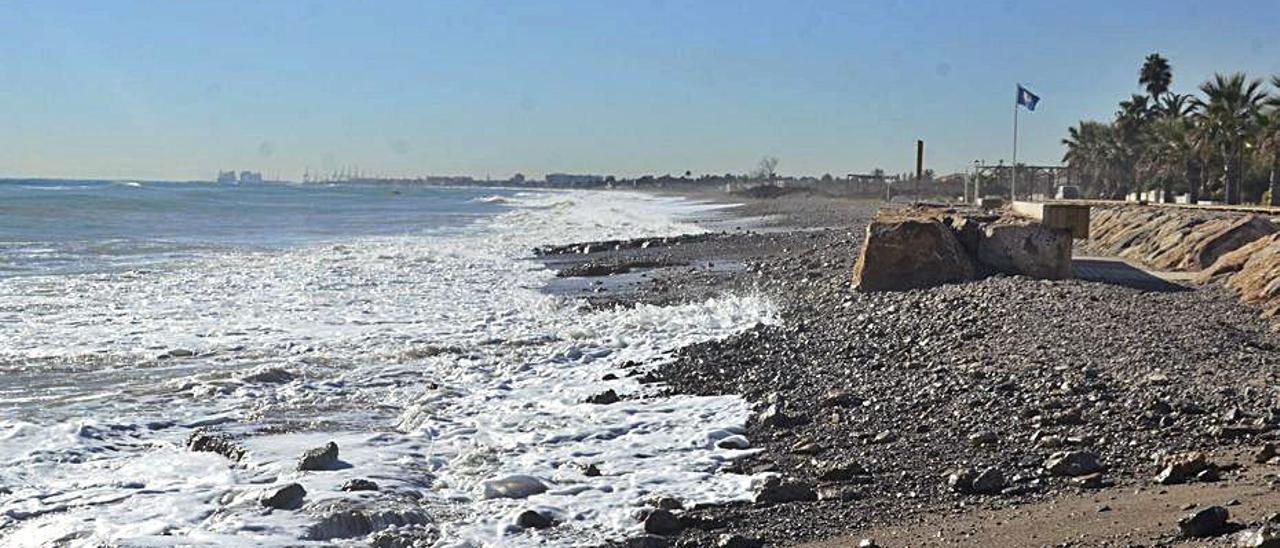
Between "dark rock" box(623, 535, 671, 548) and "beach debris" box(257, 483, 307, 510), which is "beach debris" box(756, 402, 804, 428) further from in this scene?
"beach debris" box(257, 483, 307, 510)

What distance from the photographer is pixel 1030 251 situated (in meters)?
16.0

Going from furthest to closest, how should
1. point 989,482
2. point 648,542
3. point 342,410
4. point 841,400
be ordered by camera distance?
point 342,410 < point 841,400 < point 989,482 < point 648,542

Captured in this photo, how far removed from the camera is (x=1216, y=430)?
7.87 meters

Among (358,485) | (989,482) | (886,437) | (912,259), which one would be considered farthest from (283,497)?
(912,259)

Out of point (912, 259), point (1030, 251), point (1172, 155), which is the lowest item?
point (912, 259)

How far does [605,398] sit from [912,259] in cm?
705

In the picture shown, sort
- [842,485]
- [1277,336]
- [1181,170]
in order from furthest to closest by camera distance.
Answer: [1181,170]
[1277,336]
[842,485]

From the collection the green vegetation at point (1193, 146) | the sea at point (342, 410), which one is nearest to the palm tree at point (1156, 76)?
the green vegetation at point (1193, 146)

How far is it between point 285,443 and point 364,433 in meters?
0.62

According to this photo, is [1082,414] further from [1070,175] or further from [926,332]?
[1070,175]

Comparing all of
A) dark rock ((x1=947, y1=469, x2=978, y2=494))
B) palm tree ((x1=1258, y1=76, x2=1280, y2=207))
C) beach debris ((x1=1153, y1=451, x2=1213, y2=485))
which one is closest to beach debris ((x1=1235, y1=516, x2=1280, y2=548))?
beach debris ((x1=1153, y1=451, x2=1213, y2=485))

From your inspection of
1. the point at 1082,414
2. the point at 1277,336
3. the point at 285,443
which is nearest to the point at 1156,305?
the point at 1277,336

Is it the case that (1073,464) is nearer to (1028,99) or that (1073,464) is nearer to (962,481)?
(962,481)

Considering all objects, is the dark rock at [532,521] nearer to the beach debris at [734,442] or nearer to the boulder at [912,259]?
the beach debris at [734,442]
